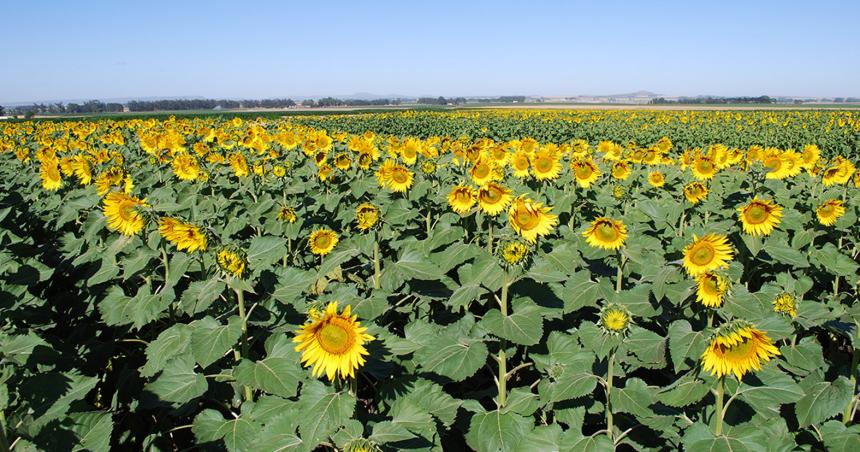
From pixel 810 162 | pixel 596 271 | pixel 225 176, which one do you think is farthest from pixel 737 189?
pixel 225 176

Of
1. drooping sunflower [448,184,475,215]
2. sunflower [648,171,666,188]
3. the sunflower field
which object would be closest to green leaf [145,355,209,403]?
the sunflower field

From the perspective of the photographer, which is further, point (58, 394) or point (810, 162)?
point (810, 162)

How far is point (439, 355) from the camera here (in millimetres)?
2693

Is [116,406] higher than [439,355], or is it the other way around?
[439,355]

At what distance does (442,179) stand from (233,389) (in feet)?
12.3

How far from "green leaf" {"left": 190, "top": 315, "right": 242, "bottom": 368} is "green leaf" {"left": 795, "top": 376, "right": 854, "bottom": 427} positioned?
9.34 feet

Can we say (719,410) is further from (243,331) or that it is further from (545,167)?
(545,167)

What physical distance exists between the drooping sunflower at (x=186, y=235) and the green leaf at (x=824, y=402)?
3.26 meters

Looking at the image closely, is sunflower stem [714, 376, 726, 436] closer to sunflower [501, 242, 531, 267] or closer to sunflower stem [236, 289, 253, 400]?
sunflower [501, 242, 531, 267]

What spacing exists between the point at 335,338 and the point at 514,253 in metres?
1.05

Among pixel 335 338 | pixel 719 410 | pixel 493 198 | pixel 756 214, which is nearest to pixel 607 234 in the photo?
pixel 493 198

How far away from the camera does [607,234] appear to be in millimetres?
3439

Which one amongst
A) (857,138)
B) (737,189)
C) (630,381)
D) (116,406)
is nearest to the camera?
(630,381)

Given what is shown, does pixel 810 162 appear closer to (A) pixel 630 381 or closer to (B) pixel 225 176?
(A) pixel 630 381
